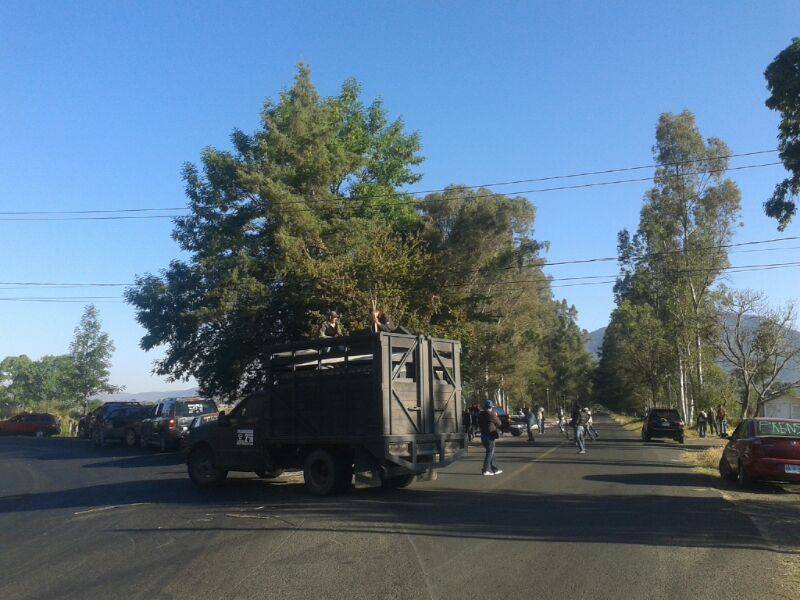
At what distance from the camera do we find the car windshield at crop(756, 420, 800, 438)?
48.6 feet

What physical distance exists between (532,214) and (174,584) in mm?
46497

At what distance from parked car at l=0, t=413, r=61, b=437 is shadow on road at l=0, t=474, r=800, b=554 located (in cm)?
3377

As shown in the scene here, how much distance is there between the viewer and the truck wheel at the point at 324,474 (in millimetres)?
13375

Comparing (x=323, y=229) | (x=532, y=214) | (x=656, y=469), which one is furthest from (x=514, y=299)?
(x=656, y=469)

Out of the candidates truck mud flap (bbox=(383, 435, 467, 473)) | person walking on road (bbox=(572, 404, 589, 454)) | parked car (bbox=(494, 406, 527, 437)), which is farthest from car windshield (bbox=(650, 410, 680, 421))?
truck mud flap (bbox=(383, 435, 467, 473))

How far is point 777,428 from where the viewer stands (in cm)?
1516

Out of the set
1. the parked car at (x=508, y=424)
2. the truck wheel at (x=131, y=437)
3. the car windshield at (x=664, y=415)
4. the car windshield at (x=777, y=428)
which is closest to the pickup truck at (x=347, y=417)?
the car windshield at (x=777, y=428)

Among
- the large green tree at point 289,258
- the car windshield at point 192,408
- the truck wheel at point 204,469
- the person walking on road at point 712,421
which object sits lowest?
the person walking on road at point 712,421

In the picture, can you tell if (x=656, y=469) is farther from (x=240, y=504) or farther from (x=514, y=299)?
(x=514, y=299)

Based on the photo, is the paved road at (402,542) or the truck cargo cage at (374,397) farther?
the truck cargo cage at (374,397)

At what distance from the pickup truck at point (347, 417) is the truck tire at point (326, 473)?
19 mm

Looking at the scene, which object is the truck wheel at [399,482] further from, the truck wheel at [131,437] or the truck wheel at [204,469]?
the truck wheel at [131,437]

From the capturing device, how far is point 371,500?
42.0ft

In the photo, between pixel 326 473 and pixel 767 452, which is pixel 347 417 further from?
pixel 767 452
